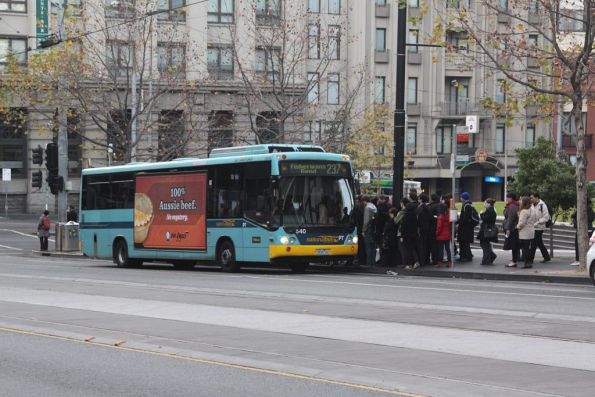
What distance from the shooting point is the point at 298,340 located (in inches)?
499

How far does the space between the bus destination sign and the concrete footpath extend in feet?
8.80

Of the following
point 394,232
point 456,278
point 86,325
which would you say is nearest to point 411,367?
point 86,325

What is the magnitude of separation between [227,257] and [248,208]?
5.35 feet

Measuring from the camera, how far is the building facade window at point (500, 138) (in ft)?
257

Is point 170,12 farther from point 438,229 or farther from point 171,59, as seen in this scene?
point 438,229

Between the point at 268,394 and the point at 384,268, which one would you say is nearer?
the point at 268,394

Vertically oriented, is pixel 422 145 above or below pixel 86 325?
above

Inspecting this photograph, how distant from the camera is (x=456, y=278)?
83.4 ft

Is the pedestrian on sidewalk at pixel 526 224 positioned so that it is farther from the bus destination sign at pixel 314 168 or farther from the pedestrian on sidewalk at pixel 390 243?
the bus destination sign at pixel 314 168

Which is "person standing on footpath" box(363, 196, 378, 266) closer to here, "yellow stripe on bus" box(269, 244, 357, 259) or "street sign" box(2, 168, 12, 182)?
"yellow stripe on bus" box(269, 244, 357, 259)

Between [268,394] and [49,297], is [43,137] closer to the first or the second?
[49,297]

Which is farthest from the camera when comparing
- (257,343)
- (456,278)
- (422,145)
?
(422,145)

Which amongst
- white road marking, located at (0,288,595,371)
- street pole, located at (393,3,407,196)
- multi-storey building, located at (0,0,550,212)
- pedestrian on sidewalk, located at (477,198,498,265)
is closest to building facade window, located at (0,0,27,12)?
multi-storey building, located at (0,0,550,212)

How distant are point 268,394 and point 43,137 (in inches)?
2190
